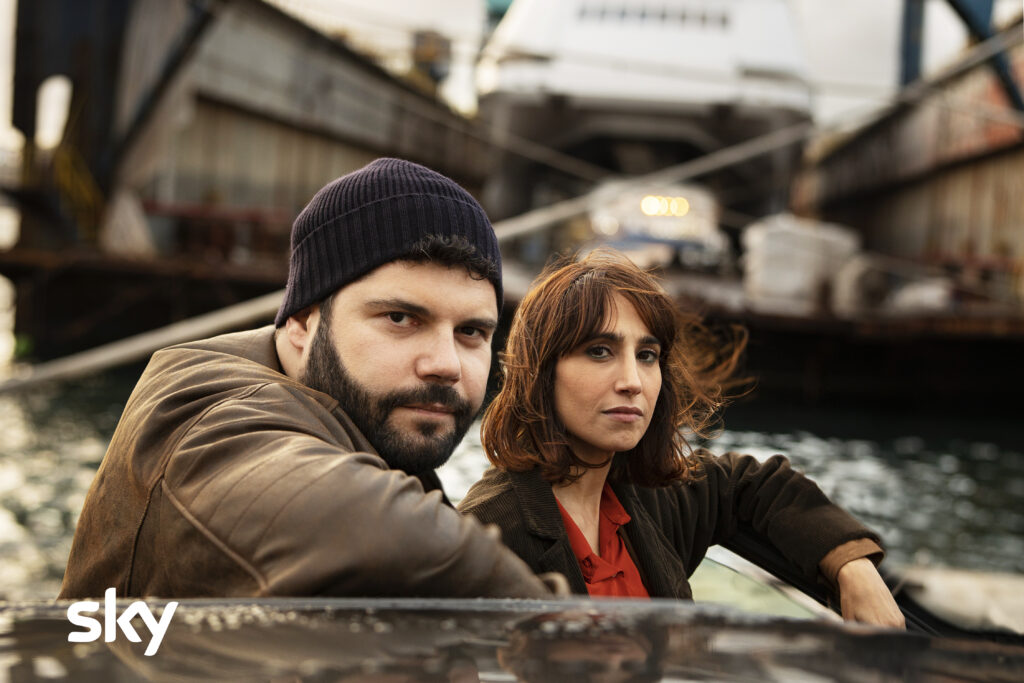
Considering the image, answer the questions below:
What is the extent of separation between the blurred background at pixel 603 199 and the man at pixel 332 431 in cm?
526

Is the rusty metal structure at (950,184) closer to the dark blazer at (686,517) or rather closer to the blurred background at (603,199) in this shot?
the blurred background at (603,199)

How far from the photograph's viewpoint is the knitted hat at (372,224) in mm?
1450

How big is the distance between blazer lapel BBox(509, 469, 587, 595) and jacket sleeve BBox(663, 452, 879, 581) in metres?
0.44

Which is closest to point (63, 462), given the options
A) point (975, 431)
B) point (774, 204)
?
point (975, 431)

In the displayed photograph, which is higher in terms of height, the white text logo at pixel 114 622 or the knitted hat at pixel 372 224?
the knitted hat at pixel 372 224

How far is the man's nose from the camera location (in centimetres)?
143

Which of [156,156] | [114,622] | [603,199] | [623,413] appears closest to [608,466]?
[623,413]

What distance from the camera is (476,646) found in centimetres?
88

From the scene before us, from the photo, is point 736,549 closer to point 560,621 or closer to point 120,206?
point 560,621

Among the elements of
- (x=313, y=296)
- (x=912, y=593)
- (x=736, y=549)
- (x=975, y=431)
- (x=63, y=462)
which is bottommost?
(x=975, y=431)

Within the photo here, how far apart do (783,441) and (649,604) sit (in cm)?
1127

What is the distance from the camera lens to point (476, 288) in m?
1.51

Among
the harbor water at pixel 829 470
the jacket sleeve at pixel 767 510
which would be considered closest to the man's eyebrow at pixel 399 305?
the jacket sleeve at pixel 767 510

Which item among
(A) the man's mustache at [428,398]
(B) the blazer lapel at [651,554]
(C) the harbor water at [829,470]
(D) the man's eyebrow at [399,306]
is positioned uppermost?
(D) the man's eyebrow at [399,306]
